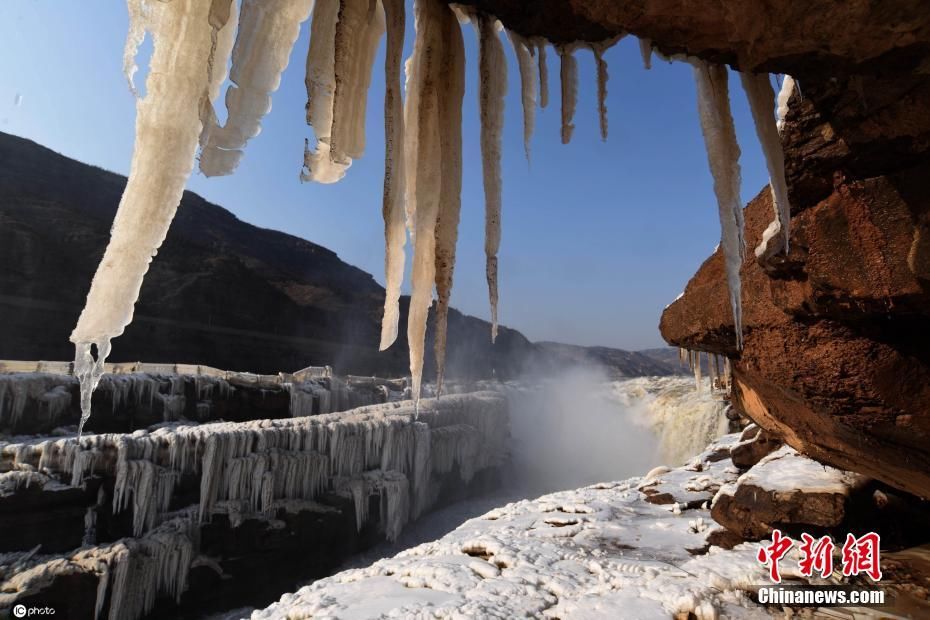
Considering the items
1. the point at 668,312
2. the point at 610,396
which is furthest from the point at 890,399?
the point at 610,396

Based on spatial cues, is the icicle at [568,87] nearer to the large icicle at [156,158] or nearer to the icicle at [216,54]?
the icicle at [216,54]

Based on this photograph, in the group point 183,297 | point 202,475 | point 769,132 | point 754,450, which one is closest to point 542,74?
point 769,132

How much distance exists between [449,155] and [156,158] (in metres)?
1.07

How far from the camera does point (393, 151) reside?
176 cm

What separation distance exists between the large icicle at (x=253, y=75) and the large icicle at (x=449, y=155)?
0.54 metres

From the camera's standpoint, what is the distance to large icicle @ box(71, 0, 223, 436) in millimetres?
1420

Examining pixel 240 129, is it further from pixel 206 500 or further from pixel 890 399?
pixel 206 500

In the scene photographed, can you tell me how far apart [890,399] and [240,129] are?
13.7ft

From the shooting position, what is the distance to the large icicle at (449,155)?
1.79 m

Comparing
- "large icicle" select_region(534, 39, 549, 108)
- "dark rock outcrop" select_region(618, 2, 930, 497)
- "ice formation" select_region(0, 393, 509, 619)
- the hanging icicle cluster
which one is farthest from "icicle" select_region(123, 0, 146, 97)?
"ice formation" select_region(0, 393, 509, 619)

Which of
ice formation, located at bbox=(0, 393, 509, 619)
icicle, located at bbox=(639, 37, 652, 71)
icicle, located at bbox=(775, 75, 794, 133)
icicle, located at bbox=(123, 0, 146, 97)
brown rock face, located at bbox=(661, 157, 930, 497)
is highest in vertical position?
icicle, located at bbox=(775, 75, 794, 133)

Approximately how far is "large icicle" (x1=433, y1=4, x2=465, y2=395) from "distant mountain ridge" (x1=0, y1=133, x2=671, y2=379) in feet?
104

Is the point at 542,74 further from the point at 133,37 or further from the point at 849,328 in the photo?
the point at 849,328

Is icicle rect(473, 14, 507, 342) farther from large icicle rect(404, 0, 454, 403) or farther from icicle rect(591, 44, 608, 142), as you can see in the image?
icicle rect(591, 44, 608, 142)
